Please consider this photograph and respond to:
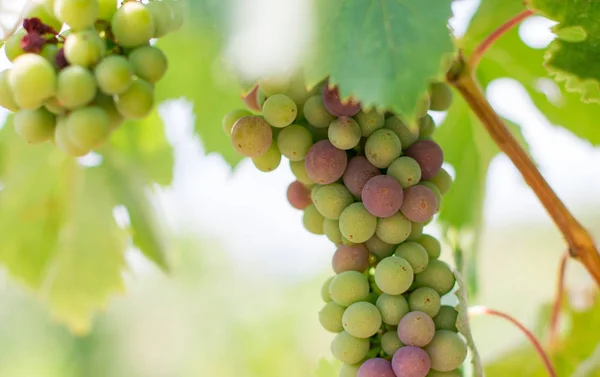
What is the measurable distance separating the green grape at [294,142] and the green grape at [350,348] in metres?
0.14

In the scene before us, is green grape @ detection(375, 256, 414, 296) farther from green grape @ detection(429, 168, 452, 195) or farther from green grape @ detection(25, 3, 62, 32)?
green grape @ detection(25, 3, 62, 32)

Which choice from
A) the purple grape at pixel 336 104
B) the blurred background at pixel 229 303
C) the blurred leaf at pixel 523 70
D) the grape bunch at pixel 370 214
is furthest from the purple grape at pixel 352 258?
the blurred background at pixel 229 303

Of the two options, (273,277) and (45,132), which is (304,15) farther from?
(273,277)

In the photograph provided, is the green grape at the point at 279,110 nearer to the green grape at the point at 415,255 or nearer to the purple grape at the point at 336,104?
the purple grape at the point at 336,104

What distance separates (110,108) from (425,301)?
0.91ft

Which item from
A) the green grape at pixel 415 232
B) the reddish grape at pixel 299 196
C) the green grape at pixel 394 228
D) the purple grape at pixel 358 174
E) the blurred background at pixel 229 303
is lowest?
the blurred background at pixel 229 303

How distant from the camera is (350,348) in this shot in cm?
48

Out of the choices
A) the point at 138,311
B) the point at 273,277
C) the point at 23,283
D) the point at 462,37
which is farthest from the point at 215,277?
the point at 462,37

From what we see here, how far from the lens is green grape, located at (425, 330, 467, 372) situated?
1.53 feet

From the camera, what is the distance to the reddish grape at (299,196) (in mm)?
558

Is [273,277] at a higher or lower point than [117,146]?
lower

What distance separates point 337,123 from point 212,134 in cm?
37

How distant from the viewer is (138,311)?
4.99 m

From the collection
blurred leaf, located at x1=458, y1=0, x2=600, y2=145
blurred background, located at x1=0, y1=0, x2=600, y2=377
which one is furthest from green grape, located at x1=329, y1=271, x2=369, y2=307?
blurred background, located at x1=0, y1=0, x2=600, y2=377
